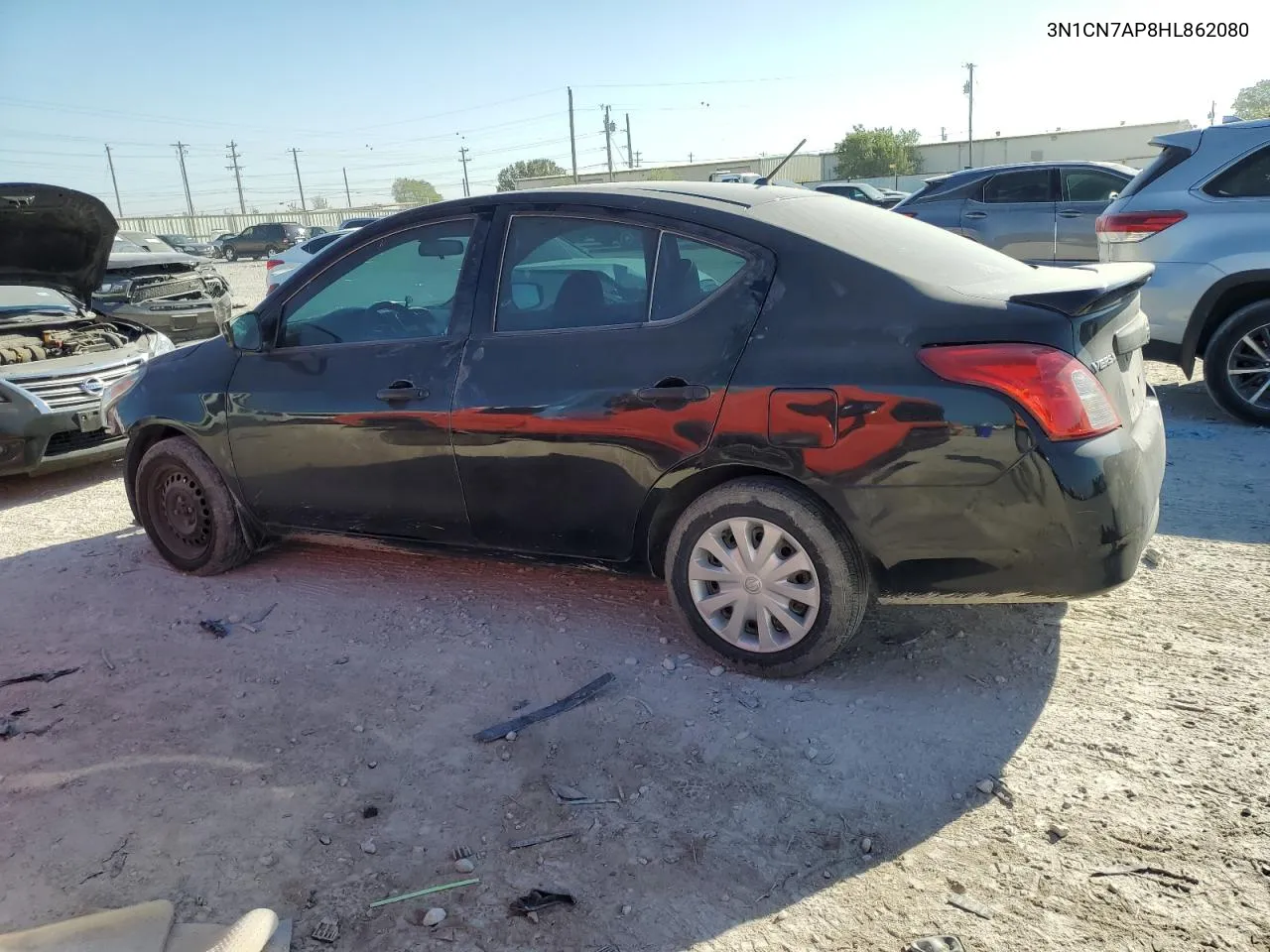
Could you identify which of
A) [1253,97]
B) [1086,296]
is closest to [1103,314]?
[1086,296]

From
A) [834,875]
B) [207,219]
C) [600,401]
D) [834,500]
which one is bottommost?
[834,875]

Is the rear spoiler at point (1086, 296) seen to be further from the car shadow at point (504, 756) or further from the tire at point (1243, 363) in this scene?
the tire at point (1243, 363)

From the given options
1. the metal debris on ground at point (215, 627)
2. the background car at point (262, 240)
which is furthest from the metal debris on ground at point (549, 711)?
the background car at point (262, 240)

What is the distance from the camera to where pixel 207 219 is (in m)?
68.9

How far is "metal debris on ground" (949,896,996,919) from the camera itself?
2.24m

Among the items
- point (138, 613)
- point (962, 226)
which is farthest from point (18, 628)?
point (962, 226)

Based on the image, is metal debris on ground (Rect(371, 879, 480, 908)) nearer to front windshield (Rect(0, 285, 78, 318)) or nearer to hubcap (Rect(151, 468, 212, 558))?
hubcap (Rect(151, 468, 212, 558))

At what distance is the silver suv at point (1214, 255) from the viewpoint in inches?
233

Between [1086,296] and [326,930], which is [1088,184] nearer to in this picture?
[1086,296]

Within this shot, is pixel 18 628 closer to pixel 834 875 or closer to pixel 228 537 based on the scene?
pixel 228 537

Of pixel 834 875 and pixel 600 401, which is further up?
pixel 600 401

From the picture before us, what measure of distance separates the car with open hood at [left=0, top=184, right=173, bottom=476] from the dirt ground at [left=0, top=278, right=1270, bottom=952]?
2.34 m

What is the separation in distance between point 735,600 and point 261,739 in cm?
166

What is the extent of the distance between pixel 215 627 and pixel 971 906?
10.6 ft
